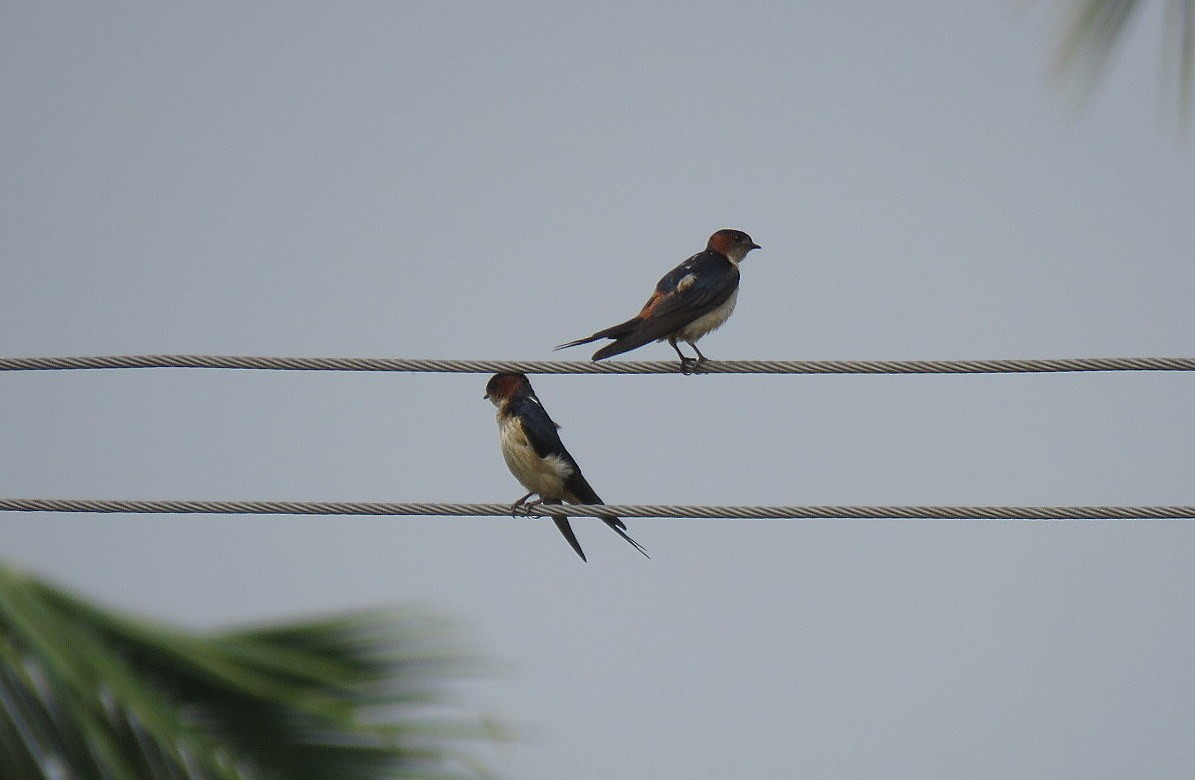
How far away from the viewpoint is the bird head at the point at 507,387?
8.48 metres

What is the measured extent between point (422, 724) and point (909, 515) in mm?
3269

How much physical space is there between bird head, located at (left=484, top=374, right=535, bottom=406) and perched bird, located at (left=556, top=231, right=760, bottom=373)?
0.87 meters

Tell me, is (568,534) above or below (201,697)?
above

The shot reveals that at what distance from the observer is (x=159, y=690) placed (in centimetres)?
246

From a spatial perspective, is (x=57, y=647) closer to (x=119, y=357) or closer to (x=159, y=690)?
(x=159, y=690)

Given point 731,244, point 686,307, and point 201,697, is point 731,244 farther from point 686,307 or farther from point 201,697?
point 201,697

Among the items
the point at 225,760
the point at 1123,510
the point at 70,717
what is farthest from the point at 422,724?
the point at 1123,510

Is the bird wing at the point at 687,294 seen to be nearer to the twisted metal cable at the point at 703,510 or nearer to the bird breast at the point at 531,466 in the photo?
the bird breast at the point at 531,466

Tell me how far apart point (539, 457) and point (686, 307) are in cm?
117

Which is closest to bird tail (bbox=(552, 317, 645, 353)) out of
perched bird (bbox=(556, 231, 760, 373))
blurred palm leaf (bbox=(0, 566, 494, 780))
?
perched bird (bbox=(556, 231, 760, 373))

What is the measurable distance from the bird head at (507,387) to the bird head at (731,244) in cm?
162

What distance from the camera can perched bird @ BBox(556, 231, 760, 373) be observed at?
25.5 ft

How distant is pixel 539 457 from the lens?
809 centimetres

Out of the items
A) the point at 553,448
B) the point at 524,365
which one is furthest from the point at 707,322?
the point at 524,365
